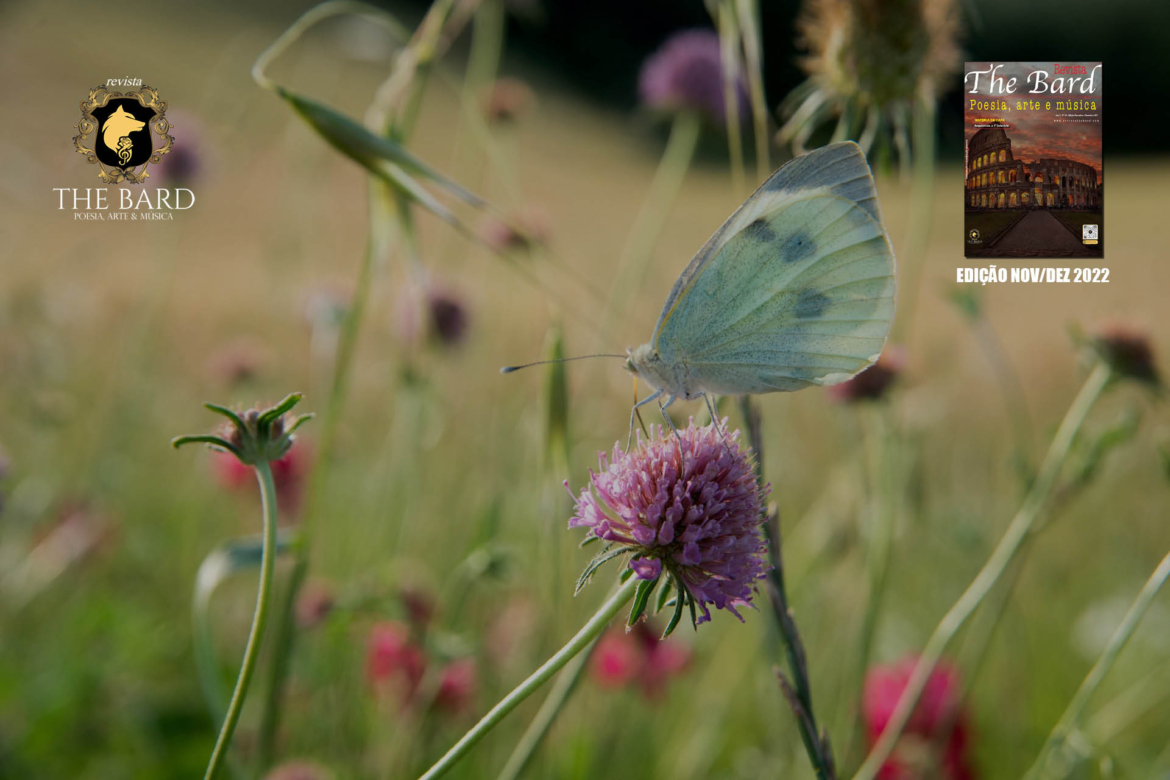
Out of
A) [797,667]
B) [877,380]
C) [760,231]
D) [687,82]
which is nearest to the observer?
[797,667]

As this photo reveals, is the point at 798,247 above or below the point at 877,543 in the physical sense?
above

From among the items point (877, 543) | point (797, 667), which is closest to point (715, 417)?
point (797, 667)

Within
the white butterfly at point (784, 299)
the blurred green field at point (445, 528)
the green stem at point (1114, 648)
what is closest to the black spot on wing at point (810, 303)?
the white butterfly at point (784, 299)

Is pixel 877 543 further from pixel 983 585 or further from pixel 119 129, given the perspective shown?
pixel 119 129

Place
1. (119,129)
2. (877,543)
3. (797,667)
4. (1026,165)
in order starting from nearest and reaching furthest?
(797,667) < (877,543) < (119,129) < (1026,165)

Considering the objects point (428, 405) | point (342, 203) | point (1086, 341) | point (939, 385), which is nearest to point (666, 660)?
point (428, 405)

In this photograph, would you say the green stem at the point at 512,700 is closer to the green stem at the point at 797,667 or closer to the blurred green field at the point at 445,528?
the green stem at the point at 797,667

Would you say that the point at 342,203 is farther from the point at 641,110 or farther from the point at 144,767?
the point at 144,767
